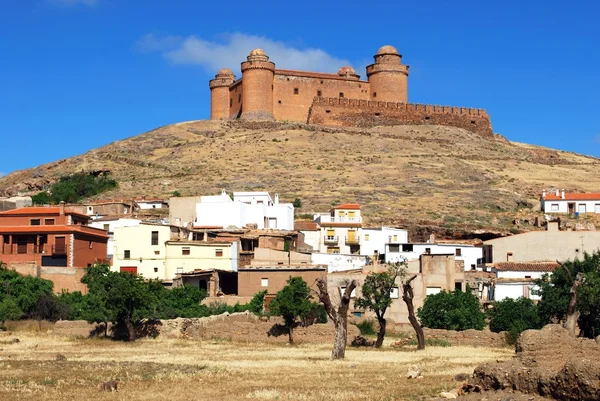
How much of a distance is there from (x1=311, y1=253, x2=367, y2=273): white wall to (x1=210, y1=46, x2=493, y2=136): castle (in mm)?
50277

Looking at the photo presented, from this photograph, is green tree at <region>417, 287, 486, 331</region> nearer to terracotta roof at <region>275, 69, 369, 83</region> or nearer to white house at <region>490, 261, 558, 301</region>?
white house at <region>490, 261, 558, 301</region>

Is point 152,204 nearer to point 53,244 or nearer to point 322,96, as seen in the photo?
point 53,244

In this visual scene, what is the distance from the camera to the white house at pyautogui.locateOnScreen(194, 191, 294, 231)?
57.3 meters

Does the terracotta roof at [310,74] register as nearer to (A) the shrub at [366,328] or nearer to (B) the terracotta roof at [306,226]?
(B) the terracotta roof at [306,226]

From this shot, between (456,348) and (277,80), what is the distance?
7240 cm

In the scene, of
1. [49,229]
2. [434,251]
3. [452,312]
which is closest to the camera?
[452,312]

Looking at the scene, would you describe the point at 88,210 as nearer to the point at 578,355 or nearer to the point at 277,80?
the point at 277,80

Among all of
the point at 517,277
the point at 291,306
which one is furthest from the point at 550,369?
the point at 517,277

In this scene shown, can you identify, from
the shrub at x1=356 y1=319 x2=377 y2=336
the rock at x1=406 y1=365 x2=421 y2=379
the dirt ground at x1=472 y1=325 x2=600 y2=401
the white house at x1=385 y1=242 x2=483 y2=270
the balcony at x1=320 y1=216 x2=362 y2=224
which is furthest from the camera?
the balcony at x1=320 y1=216 x2=362 y2=224

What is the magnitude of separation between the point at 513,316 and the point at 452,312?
2.30 m

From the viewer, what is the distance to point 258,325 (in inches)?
1379

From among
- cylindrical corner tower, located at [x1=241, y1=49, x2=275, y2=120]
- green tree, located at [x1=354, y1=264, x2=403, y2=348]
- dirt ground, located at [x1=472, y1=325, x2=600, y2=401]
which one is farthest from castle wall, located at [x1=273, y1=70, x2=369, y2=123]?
dirt ground, located at [x1=472, y1=325, x2=600, y2=401]

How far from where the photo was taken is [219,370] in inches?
989

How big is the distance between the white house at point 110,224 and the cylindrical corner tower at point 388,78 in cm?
5212
